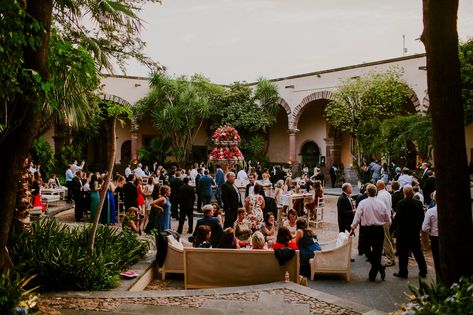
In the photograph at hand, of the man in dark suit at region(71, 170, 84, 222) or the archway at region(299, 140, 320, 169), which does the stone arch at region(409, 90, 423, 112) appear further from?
the man in dark suit at region(71, 170, 84, 222)

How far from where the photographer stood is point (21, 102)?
13.9 ft

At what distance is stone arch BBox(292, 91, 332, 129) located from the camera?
21.6 m

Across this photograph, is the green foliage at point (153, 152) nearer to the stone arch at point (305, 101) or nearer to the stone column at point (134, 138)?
the stone column at point (134, 138)

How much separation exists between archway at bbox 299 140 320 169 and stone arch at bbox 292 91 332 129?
182 cm

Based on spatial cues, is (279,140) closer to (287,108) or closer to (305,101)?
(287,108)

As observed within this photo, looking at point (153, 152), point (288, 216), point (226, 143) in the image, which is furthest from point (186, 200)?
point (153, 152)

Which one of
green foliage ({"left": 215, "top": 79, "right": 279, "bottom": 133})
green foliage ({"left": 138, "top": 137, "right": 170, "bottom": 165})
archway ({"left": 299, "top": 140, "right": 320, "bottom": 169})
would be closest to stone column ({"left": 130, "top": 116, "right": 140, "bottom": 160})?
green foliage ({"left": 138, "top": 137, "right": 170, "bottom": 165})

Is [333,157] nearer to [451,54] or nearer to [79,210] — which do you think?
[79,210]

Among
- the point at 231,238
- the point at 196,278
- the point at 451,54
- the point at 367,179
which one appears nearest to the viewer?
the point at 451,54

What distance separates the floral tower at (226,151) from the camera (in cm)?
1497

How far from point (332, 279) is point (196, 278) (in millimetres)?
2067

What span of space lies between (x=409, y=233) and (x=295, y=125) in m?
16.7

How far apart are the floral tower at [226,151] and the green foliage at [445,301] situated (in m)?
11.3

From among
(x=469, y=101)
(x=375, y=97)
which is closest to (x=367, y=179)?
(x=375, y=97)
